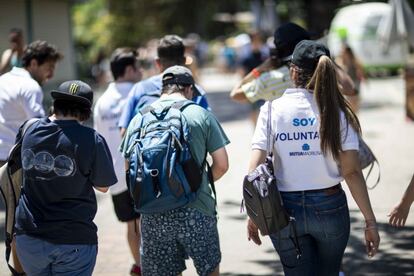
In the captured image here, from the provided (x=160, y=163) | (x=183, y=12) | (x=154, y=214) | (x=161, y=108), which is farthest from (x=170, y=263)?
(x=183, y=12)

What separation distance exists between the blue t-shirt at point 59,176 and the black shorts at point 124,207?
6.30ft

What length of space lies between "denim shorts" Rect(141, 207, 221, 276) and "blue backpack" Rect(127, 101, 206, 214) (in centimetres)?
13

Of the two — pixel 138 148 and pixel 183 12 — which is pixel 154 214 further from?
pixel 183 12

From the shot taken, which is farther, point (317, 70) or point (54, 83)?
point (54, 83)

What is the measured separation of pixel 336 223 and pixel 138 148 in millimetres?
1223

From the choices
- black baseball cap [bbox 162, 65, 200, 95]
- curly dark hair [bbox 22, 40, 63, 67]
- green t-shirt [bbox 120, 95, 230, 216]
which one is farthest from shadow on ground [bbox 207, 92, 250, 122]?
green t-shirt [bbox 120, 95, 230, 216]

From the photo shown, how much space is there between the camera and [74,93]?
4.14m

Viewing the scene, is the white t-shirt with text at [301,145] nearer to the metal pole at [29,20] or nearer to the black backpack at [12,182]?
the black backpack at [12,182]

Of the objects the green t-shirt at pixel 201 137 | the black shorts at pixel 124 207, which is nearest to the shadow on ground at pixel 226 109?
the black shorts at pixel 124 207

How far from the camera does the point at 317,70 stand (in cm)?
403

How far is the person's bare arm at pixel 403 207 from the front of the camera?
4516mm

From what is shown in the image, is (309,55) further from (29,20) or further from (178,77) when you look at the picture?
(29,20)

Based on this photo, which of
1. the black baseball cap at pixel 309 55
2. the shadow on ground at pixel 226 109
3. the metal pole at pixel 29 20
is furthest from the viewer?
the shadow on ground at pixel 226 109

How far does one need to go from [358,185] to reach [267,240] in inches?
142
